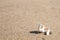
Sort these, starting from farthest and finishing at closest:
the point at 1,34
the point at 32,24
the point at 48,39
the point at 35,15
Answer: the point at 35,15
the point at 32,24
the point at 1,34
the point at 48,39

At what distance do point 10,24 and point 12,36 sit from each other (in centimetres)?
128

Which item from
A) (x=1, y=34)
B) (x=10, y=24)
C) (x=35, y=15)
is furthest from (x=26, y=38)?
(x=35, y=15)

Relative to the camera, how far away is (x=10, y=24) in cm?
845

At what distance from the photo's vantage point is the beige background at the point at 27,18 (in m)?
7.30

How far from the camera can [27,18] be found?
902 cm

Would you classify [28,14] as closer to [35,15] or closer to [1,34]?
[35,15]

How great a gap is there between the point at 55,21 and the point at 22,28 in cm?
142

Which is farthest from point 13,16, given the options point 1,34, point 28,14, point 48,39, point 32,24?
point 48,39

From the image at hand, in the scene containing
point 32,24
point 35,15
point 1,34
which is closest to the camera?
point 1,34

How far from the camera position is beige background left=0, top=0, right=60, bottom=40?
7305mm

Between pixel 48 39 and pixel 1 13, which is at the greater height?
pixel 1 13

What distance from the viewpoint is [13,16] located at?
9.38 meters

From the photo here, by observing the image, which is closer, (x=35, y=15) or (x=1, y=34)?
(x=1, y=34)

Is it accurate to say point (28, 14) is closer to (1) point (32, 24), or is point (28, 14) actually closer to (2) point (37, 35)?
(1) point (32, 24)
